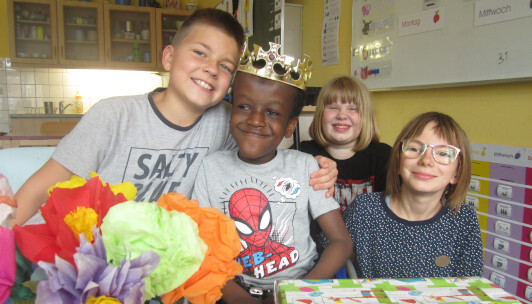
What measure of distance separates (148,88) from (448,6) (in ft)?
14.0

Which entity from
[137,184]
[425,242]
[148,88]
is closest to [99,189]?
[137,184]

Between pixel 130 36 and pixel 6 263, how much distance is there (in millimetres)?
4944

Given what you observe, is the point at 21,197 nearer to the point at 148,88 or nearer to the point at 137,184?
the point at 137,184

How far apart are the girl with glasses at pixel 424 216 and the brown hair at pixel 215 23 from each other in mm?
567

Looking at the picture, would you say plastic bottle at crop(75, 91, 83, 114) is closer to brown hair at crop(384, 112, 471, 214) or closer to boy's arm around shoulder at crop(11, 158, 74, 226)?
boy's arm around shoulder at crop(11, 158, 74, 226)

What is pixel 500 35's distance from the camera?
1.45 metres

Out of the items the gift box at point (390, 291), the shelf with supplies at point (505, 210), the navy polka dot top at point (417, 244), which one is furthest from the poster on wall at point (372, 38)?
the gift box at point (390, 291)

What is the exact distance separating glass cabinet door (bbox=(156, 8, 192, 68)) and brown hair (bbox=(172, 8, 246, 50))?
12.9 ft

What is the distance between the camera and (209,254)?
1.36 ft

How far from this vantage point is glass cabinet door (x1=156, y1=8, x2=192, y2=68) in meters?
4.79

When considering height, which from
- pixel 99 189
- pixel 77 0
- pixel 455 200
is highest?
pixel 77 0

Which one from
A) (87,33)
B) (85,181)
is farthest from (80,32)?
(85,181)

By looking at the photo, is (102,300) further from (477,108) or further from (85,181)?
(477,108)

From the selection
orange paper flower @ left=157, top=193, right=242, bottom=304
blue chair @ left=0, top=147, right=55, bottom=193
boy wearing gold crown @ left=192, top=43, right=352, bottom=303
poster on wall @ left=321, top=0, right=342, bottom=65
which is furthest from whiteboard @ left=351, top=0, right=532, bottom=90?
blue chair @ left=0, top=147, right=55, bottom=193
